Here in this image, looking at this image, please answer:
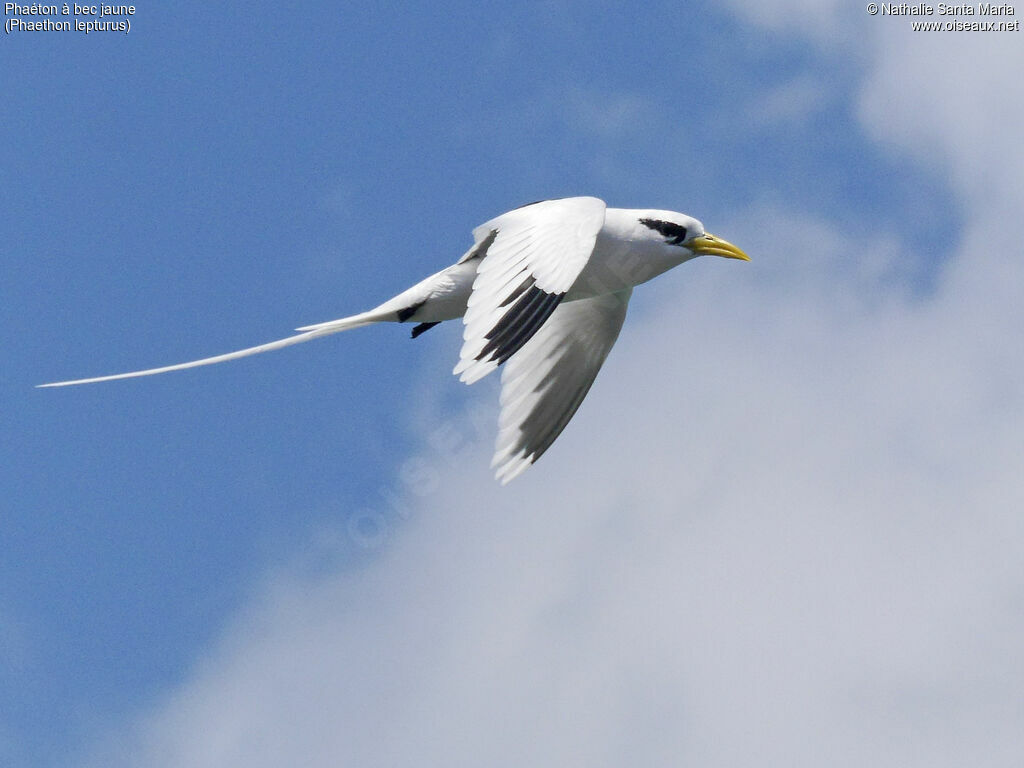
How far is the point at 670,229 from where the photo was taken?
16297 millimetres

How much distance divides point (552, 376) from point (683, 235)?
2396 mm

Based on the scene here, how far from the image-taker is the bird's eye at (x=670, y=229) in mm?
16203

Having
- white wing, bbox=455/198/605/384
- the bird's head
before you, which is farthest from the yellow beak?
white wing, bbox=455/198/605/384

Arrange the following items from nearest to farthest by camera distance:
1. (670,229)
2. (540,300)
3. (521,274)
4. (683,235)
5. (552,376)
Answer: (540,300) → (521,274) → (670,229) → (683,235) → (552,376)

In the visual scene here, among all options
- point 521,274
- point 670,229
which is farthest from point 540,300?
point 670,229

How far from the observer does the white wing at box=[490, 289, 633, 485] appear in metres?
17.3

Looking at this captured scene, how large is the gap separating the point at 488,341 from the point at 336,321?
3.30 metres

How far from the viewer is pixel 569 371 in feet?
58.1

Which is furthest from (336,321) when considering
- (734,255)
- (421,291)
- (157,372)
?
(734,255)

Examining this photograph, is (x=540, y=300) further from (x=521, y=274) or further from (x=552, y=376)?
(x=552, y=376)

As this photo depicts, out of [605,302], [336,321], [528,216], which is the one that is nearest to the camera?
[528,216]

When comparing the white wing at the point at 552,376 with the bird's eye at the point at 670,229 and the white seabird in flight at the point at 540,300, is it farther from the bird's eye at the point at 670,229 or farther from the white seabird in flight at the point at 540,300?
the bird's eye at the point at 670,229

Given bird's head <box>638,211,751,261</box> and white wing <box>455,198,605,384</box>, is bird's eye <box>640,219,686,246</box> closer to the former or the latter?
bird's head <box>638,211,751,261</box>

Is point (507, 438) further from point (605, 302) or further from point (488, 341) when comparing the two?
point (488, 341)
